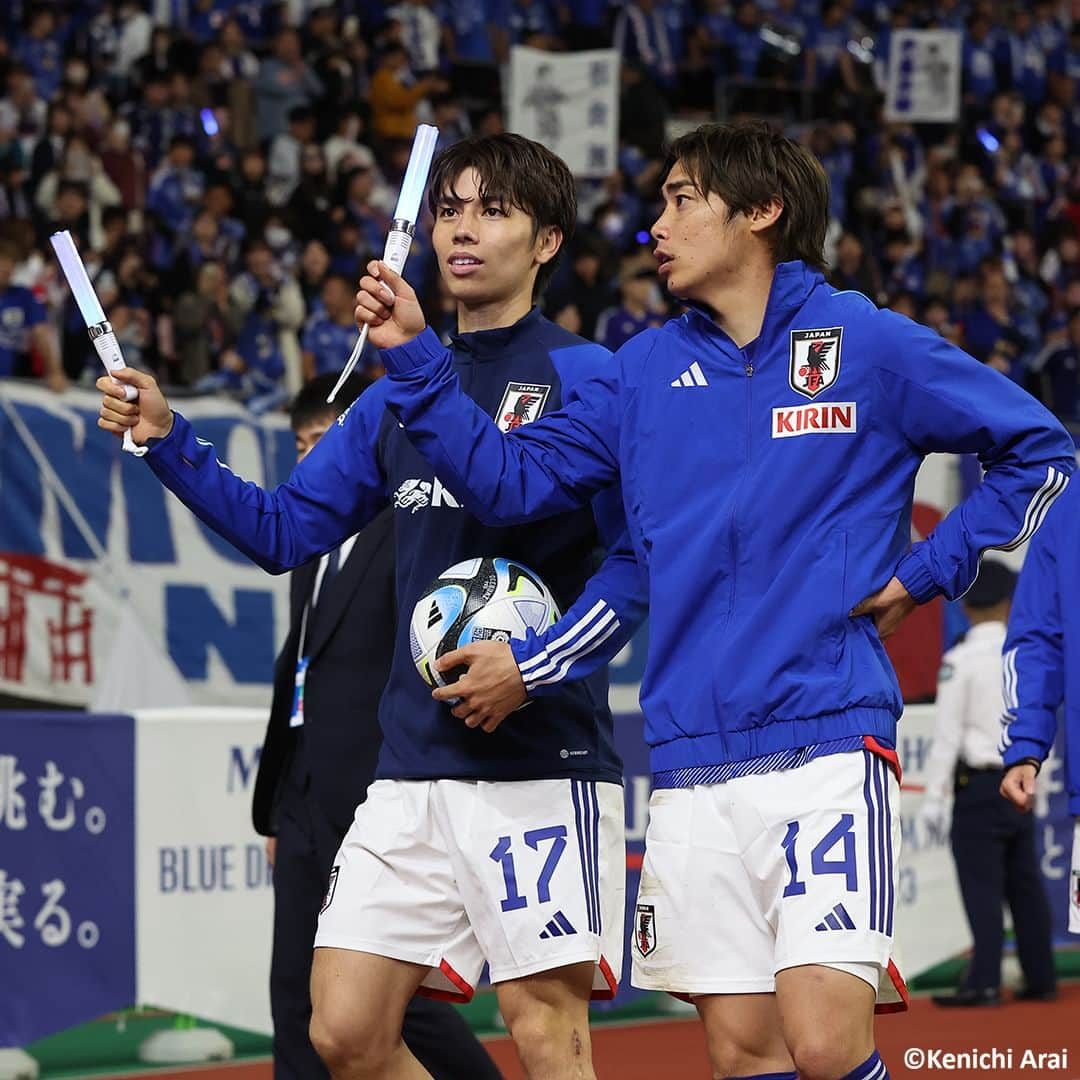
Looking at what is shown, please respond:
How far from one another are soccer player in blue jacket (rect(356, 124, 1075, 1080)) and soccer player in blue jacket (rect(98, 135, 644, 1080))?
0.28 metres

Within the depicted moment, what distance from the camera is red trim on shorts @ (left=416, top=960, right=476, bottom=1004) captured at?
433 centimetres

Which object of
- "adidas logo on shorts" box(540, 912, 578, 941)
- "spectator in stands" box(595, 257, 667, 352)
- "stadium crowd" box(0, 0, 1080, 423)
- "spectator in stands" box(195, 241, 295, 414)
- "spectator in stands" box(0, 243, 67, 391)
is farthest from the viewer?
"spectator in stands" box(595, 257, 667, 352)

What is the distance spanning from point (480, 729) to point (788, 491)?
2.98 feet

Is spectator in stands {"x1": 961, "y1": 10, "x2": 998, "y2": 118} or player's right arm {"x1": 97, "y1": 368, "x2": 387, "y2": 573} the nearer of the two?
player's right arm {"x1": 97, "y1": 368, "x2": 387, "y2": 573}

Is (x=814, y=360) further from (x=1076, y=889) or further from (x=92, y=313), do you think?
(x=1076, y=889)

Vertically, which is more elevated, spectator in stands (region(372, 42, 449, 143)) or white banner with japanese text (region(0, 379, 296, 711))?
spectator in stands (region(372, 42, 449, 143))

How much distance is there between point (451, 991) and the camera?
4.40m

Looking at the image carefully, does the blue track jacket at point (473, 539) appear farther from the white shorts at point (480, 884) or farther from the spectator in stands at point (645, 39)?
the spectator in stands at point (645, 39)

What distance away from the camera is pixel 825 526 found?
393 centimetres

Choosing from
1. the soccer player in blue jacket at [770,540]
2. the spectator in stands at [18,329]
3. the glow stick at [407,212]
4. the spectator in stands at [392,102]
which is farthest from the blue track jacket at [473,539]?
the spectator in stands at [392,102]

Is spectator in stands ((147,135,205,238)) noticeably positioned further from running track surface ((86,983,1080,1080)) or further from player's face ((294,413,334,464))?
player's face ((294,413,334,464))

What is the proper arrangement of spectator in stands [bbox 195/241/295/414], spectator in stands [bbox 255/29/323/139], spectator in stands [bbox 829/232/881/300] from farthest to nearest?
spectator in stands [bbox 829/232/881/300] < spectator in stands [bbox 255/29/323/139] < spectator in stands [bbox 195/241/295/414]

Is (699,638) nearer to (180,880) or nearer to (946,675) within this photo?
(180,880)

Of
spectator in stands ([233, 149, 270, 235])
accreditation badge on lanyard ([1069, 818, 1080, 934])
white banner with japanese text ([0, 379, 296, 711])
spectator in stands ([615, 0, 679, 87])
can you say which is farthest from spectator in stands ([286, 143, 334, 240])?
accreditation badge on lanyard ([1069, 818, 1080, 934])
